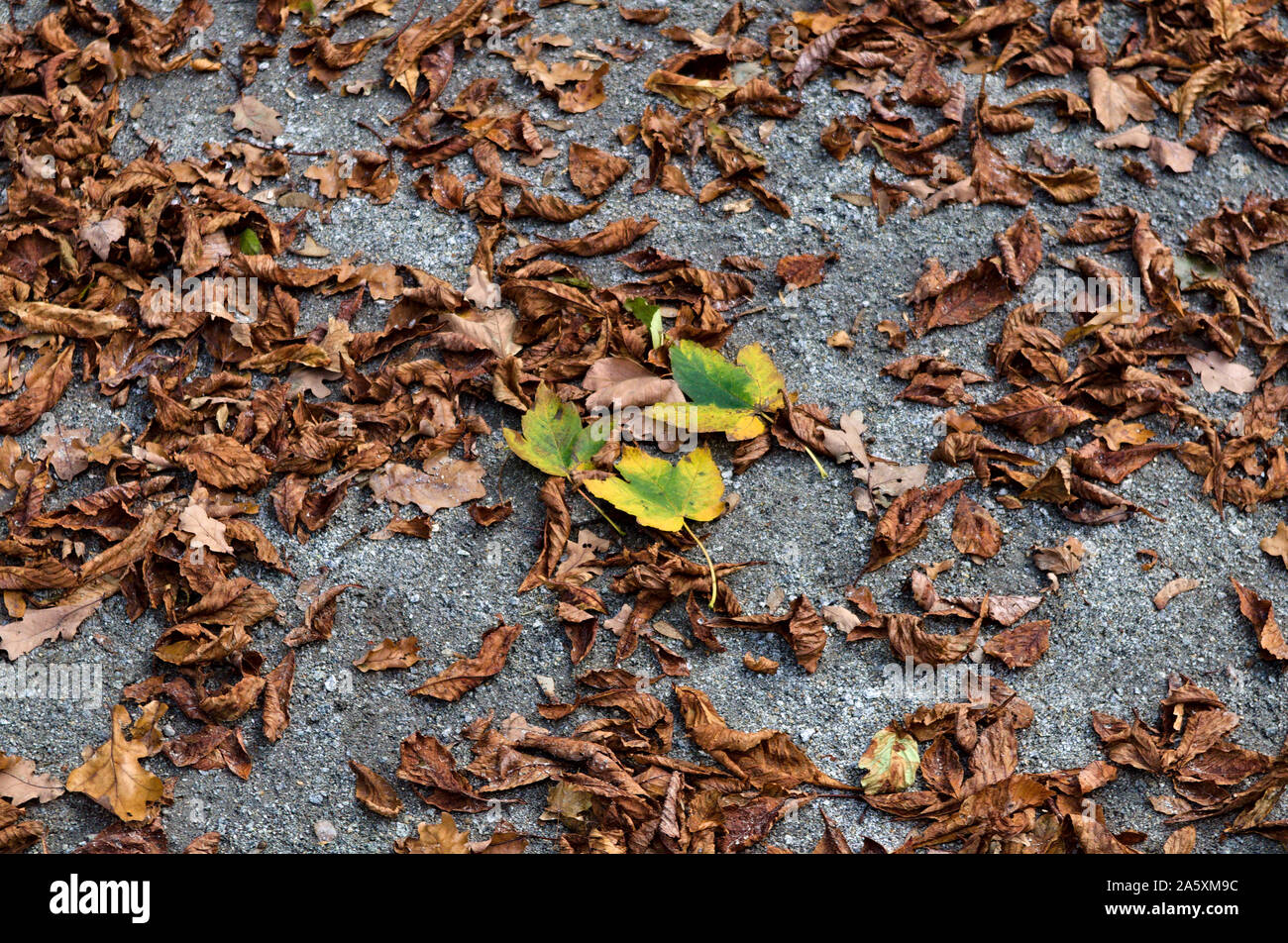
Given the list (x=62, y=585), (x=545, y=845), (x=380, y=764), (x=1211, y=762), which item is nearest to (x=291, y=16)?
(x=62, y=585)

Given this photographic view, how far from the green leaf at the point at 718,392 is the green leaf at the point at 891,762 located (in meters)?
0.95

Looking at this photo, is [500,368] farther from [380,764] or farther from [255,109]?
[255,109]

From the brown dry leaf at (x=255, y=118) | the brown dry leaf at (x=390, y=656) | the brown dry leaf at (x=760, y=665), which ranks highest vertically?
the brown dry leaf at (x=255, y=118)

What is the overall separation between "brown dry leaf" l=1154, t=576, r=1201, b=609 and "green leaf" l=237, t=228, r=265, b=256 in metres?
3.06

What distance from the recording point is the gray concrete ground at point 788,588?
8.11ft

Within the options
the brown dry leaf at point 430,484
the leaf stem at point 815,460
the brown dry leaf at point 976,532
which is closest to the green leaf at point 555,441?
the brown dry leaf at point 430,484

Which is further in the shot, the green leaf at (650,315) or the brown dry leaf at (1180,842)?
the green leaf at (650,315)

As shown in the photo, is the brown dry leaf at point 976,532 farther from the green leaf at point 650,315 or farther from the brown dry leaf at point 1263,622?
the green leaf at point 650,315

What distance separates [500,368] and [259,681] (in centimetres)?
112

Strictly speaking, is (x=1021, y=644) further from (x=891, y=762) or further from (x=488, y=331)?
(x=488, y=331)

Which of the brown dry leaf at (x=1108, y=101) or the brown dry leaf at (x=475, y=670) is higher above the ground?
the brown dry leaf at (x=1108, y=101)

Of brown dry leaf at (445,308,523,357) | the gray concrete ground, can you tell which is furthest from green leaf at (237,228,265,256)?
brown dry leaf at (445,308,523,357)

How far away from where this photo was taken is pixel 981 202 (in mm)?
3471

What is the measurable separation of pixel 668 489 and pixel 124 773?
1564 mm
